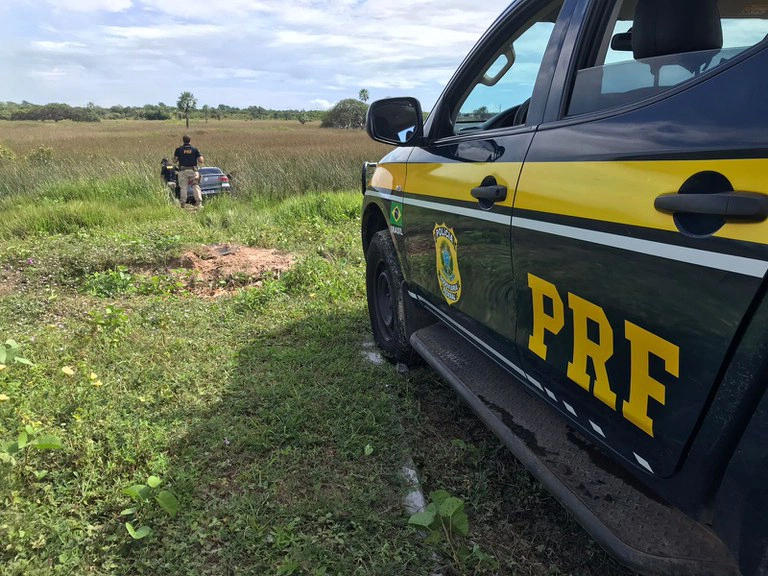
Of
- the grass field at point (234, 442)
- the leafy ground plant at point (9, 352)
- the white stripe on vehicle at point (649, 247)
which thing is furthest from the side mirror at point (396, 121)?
the leafy ground plant at point (9, 352)

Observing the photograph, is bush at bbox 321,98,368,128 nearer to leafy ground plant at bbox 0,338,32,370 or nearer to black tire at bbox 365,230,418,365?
black tire at bbox 365,230,418,365

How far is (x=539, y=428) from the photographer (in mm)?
1837

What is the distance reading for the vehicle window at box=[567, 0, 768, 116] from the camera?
143 cm

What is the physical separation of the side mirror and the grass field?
1454mm

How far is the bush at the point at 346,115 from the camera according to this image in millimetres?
47125

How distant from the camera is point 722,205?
102 cm

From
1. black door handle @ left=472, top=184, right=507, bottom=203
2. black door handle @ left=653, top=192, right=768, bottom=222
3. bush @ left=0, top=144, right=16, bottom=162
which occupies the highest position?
black door handle @ left=653, top=192, right=768, bottom=222

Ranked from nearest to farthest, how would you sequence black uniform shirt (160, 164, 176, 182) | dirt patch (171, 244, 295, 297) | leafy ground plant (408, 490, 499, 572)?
leafy ground plant (408, 490, 499, 572) → dirt patch (171, 244, 295, 297) → black uniform shirt (160, 164, 176, 182)

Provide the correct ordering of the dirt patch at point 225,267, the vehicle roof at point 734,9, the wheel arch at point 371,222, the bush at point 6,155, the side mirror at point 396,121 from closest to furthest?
the vehicle roof at point 734,9 < the side mirror at point 396,121 < the wheel arch at point 371,222 < the dirt patch at point 225,267 < the bush at point 6,155

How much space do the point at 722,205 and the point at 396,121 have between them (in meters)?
1.95

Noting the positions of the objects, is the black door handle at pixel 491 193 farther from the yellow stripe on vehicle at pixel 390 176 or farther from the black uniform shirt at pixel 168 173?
the black uniform shirt at pixel 168 173

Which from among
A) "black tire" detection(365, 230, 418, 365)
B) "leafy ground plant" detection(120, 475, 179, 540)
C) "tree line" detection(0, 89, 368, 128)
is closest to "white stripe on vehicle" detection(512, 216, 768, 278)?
"black tire" detection(365, 230, 418, 365)

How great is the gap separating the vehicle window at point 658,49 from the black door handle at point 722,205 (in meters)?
0.43

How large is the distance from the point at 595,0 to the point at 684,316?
1.08 m
